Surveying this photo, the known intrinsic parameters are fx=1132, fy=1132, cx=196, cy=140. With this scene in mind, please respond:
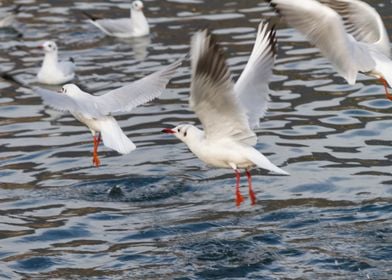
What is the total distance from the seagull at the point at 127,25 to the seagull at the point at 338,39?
662cm

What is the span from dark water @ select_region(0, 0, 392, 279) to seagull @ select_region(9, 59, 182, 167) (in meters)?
0.83

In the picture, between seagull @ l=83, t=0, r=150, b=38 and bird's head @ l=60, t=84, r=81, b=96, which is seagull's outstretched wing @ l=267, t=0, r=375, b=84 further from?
seagull @ l=83, t=0, r=150, b=38

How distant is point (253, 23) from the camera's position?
59.4 ft

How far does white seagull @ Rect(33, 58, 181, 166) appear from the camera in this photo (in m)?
10.7

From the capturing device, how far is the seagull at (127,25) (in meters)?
18.2

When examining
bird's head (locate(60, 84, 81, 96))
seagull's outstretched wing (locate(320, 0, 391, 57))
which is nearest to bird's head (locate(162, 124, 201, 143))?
bird's head (locate(60, 84, 81, 96))

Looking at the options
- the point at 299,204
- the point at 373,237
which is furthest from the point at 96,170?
the point at 373,237

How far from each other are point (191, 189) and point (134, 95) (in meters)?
1.24

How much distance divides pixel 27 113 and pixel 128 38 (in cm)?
423

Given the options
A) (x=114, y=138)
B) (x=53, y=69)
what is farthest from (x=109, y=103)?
(x=53, y=69)

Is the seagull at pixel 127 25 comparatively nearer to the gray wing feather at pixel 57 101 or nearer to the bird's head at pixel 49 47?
the bird's head at pixel 49 47

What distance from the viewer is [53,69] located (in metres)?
16.1

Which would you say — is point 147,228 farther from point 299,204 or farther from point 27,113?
point 27,113

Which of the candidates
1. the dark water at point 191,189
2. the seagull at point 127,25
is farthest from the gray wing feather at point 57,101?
the seagull at point 127,25
